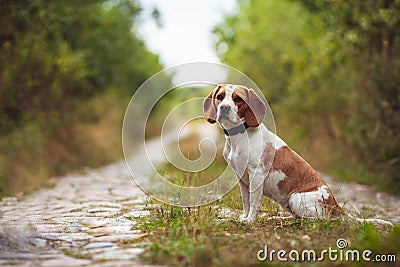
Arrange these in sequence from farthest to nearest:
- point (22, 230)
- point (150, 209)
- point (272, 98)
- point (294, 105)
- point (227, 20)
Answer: point (227, 20), point (272, 98), point (294, 105), point (150, 209), point (22, 230)

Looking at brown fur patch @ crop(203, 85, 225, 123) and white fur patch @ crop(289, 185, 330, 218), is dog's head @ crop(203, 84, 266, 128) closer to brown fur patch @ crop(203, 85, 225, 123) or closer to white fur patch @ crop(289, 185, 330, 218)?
brown fur patch @ crop(203, 85, 225, 123)

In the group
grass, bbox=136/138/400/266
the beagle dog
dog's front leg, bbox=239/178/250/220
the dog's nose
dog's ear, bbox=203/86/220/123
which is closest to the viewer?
grass, bbox=136/138/400/266

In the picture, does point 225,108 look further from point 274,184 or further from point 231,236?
point 231,236

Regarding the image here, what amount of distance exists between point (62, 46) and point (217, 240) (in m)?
11.1

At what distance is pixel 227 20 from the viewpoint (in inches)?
1565

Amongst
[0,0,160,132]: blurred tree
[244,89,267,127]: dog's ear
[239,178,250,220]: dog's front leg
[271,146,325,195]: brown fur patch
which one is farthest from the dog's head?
[0,0,160,132]: blurred tree

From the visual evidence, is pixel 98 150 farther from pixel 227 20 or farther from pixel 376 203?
pixel 227 20

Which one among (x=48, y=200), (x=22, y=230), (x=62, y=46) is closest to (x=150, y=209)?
(x=22, y=230)

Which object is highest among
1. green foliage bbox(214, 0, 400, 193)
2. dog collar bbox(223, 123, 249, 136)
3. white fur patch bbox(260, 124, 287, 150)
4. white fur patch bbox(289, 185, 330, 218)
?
green foliage bbox(214, 0, 400, 193)

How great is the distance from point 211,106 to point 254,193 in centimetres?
110

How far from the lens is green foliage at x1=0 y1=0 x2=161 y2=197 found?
11594 mm

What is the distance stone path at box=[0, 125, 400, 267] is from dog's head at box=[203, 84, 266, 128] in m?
1.56

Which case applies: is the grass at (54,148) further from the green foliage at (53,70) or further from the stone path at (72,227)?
the stone path at (72,227)

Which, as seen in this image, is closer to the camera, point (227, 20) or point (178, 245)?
point (178, 245)
